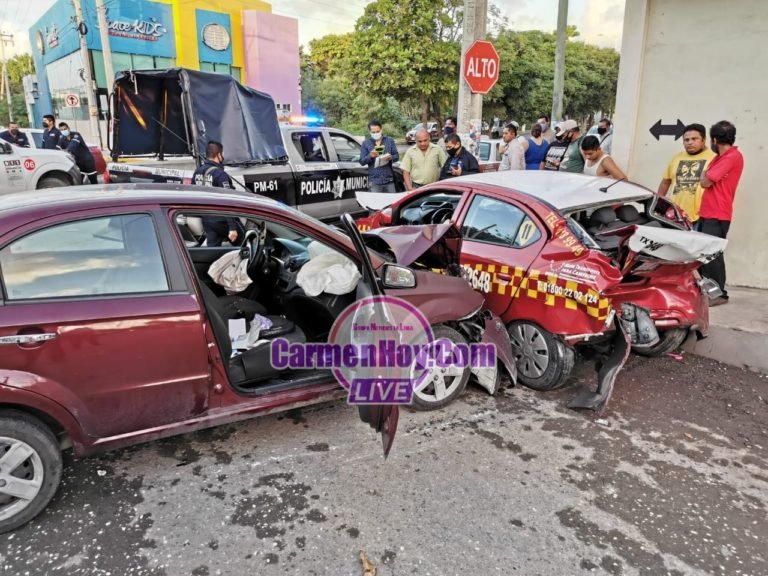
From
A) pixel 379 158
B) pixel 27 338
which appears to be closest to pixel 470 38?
pixel 379 158

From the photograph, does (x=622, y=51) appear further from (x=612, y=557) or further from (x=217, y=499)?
(x=217, y=499)

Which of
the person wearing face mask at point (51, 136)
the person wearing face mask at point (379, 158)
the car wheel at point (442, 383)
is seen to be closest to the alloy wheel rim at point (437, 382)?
the car wheel at point (442, 383)

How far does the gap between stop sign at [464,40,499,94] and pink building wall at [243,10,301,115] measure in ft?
79.5

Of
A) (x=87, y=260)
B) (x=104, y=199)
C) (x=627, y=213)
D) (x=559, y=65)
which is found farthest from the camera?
(x=559, y=65)

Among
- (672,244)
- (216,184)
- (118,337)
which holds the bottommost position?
(118,337)

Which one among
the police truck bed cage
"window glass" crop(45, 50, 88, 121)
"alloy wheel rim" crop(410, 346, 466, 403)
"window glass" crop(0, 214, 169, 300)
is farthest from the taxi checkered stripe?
"window glass" crop(45, 50, 88, 121)

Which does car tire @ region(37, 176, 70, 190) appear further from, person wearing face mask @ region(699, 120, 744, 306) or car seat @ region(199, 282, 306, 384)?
person wearing face mask @ region(699, 120, 744, 306)

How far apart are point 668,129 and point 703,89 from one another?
0.53 metres

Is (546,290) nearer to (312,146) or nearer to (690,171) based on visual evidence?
(690,171)

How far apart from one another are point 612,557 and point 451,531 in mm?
705

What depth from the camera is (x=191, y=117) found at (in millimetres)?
7477

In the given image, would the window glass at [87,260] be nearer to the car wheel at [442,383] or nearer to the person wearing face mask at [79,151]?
the car wheel at [442,383]

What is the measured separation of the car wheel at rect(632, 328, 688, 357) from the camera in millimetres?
4551

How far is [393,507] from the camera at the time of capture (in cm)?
275
